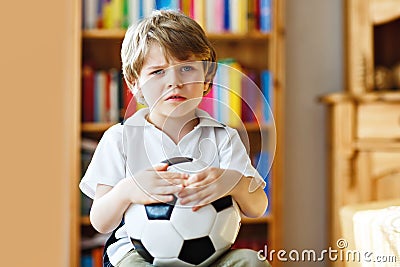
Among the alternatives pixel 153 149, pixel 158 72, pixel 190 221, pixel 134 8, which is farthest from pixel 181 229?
pixel 134 8

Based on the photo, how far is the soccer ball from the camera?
36.0 inches

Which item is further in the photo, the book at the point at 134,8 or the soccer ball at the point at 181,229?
the book at the point at 134,8

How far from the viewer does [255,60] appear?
2.48 m

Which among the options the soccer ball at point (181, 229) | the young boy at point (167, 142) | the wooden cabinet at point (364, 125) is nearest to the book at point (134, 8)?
the wooden cabinet at point (364, 125)

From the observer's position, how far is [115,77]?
225 centimetres

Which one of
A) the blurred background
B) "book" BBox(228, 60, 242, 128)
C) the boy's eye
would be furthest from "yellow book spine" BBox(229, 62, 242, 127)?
the blurred background

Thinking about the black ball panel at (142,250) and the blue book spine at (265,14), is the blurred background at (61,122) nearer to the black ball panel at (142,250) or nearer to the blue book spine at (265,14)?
the blue book spine at (265,14)

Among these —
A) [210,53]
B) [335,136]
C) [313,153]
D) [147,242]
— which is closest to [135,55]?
[210,53]

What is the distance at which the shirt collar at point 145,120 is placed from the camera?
0.96 m

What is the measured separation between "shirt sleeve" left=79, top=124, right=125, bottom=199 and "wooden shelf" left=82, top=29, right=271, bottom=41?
4.20 feet

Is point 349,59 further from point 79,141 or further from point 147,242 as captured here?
point 147,242

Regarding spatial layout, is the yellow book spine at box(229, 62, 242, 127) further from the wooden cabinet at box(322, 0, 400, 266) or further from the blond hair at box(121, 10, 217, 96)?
the wooden cabinet at box(322, 0, 400, 266)

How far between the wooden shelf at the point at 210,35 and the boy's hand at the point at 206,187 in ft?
4.58

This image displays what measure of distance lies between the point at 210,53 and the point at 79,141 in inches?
51.8
